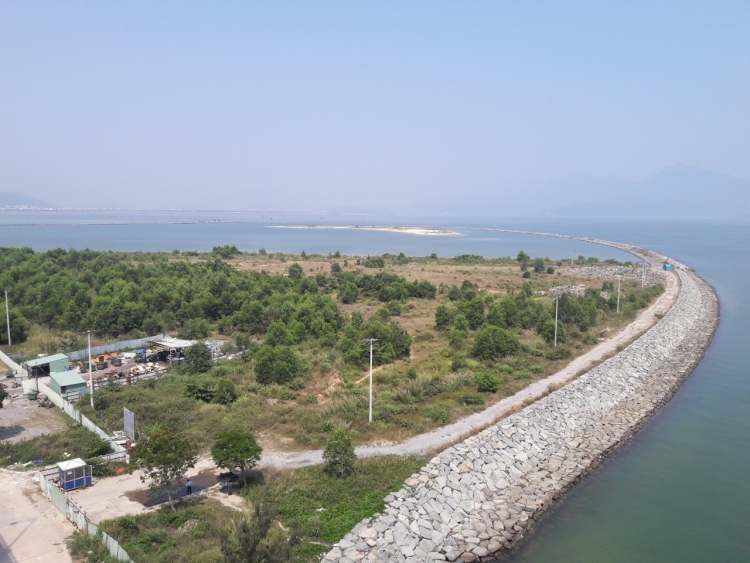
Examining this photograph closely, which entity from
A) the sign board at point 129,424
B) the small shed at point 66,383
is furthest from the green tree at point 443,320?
the sign board at point 129,424

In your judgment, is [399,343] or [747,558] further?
[399,343]

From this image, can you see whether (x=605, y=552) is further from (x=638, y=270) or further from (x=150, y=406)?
(x=638, y=270)

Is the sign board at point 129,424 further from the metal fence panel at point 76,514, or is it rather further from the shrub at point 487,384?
the shrub at point 487,384

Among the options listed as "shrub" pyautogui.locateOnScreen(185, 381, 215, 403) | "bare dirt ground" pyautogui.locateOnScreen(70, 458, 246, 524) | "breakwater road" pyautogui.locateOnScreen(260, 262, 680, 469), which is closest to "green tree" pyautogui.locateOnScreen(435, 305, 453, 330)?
"breakwater road" pyautogui.locateOnScreen(260, 262, 680, 469)

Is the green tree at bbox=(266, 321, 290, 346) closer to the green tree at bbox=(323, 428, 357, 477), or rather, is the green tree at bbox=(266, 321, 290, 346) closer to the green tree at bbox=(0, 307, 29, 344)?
the green tree at bbox=(323, 428, 357, 477)

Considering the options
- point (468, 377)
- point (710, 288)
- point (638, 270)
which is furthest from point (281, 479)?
point (638, 270)

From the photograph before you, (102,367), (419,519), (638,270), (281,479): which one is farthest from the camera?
(638,270)

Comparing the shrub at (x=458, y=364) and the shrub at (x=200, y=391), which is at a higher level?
the shrub at (x=458, y=364)
